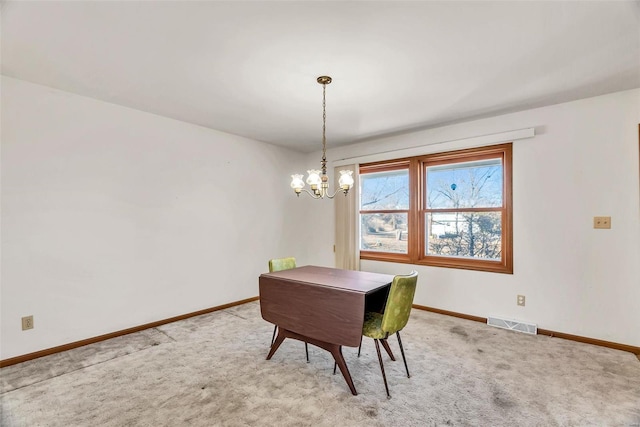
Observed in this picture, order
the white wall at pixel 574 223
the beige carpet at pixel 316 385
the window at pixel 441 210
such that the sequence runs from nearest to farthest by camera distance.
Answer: the beige carpet at pixel 316 385 < the white wall at pixel 574 223 < the window at pixel 441 210

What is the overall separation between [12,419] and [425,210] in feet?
13.2

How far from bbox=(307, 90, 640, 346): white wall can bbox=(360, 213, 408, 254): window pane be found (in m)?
1.00

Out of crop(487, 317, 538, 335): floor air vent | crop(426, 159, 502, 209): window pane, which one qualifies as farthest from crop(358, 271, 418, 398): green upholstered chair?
crop(426, 159, 502, 209): window pane

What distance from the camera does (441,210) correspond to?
12.5 ft

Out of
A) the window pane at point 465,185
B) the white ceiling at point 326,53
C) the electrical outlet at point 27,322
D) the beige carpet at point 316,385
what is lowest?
the beige carpet at point 316,385

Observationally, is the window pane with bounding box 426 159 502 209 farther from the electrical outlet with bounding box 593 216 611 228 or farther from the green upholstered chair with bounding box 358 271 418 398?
the green upholstered chair with bounding box 358 271 418 398

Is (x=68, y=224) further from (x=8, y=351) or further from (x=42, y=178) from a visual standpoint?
(x=8, y=351)

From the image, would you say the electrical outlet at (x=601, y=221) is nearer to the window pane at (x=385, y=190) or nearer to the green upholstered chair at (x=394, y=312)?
the window pane at (x=385, y=190)

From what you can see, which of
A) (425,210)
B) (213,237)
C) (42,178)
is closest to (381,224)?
(425,210)

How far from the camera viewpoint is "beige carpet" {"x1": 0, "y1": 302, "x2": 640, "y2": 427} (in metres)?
1.77

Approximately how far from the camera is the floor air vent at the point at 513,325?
3049mm

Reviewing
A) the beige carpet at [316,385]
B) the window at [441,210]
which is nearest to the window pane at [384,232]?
the window at [441,210]

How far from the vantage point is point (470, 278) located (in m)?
3.52

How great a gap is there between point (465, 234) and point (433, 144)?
1.17 metres
